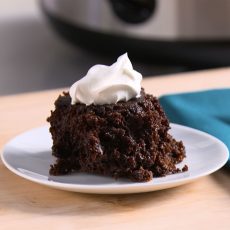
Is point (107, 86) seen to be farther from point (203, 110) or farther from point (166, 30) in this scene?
point (166, 30)

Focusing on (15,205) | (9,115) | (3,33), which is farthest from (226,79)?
(3,33)

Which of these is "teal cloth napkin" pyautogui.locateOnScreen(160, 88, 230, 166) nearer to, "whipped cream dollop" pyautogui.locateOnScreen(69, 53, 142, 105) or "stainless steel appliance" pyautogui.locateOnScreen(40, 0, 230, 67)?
"whipped cream dollop" pyautogui.locateOnScreen(69, 53, 142, 105)

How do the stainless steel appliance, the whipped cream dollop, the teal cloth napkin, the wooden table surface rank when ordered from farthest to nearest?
the stainless steel appliance → the teal cloth napkin → the whipped cream dollop → the wooden table surface

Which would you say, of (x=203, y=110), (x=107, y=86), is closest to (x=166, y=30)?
(x=203, y=110)

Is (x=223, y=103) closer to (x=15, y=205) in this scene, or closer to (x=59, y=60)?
(x=15, y=205)

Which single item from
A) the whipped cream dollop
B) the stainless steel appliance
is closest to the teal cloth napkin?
the whipped cream dollop

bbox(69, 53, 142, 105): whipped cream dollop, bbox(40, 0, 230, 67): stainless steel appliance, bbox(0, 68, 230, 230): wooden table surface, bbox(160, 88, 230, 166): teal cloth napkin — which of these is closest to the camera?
bbox(0, 68, 230, 230): wooden table surface

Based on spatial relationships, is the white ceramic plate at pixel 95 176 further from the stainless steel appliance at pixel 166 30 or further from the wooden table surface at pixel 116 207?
the stainless steel appliance at pixel 166 30
